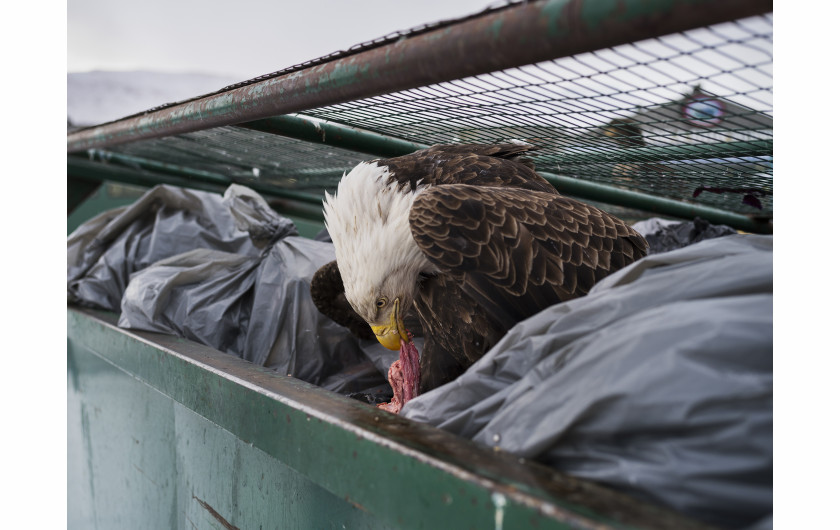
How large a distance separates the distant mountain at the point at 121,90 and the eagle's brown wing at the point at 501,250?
2.86 meters

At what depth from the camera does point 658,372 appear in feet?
2.46

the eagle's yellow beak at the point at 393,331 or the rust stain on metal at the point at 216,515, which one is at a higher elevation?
the eagle's yellow beak at the point at 393,331

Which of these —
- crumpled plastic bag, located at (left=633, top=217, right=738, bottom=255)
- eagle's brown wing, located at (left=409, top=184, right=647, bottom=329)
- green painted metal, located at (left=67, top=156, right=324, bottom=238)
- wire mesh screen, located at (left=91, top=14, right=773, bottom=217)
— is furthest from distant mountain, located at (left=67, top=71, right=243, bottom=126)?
eagle's brown wing, located at (left=409, top=184, right=647, bottom=329)

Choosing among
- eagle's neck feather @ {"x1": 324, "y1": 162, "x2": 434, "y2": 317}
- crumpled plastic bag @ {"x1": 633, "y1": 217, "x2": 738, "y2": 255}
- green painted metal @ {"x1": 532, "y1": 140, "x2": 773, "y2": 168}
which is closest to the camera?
eagle's neck feather @ {"x1": 324, "y1": 162, "x2": 434, "y2": 317}

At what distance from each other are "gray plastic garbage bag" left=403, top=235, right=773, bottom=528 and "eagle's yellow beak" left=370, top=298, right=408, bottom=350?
59 cm

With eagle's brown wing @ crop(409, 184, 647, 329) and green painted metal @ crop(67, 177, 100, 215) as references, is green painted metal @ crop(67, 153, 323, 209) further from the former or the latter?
eagle's brown wing @ crop(409, 184, 647, 329)

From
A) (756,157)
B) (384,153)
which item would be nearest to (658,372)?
(756,157)

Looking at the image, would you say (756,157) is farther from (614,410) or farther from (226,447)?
(226,447)

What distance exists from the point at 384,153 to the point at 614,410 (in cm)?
156

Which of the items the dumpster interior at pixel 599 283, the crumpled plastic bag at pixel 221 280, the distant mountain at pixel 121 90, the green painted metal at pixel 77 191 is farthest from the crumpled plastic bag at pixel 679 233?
the green painted metal at pixel 77 191

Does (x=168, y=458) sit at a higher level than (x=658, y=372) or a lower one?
lower

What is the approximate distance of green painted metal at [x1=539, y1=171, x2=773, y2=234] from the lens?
2.63m

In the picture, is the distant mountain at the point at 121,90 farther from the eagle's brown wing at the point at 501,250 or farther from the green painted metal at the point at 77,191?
the eagle's brown wing at the point at 501,250

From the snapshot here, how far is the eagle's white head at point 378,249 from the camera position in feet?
4.81
